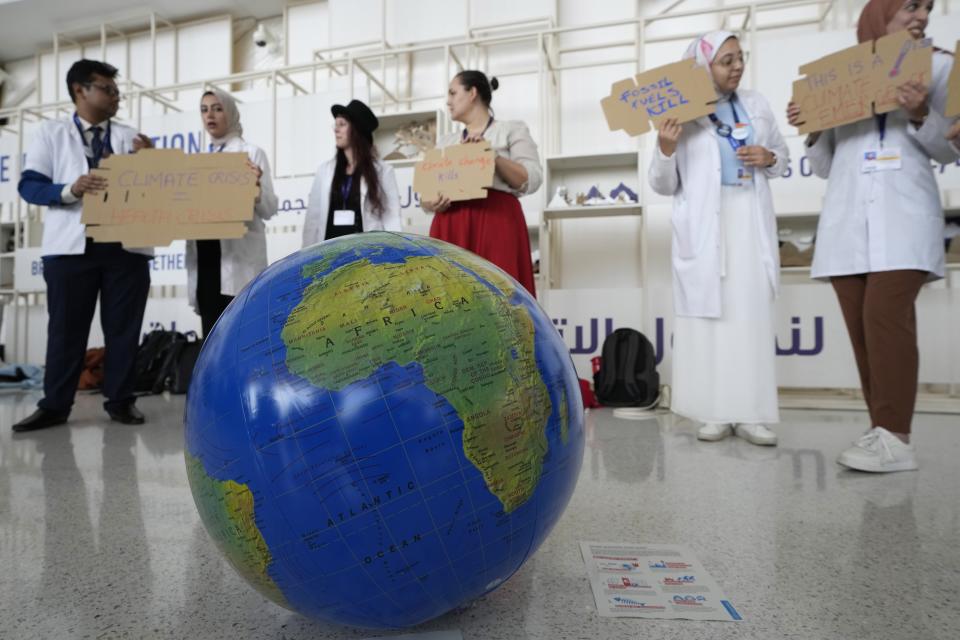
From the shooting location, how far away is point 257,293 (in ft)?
2.70

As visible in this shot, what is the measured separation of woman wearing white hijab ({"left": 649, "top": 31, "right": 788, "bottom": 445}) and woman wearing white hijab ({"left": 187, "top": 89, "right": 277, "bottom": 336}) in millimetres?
1913

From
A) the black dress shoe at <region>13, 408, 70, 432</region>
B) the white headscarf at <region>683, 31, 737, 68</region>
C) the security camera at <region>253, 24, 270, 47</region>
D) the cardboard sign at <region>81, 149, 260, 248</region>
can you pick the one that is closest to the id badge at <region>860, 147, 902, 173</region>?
the white headscarf at <region>683, 31, 737, 68</region>

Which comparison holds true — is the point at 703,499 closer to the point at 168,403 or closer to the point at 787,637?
the point at 787,637

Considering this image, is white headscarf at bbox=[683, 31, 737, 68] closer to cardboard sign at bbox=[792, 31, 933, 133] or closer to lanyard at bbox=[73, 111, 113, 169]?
cardboard sign at bbox=[792, 31, 933, 133]

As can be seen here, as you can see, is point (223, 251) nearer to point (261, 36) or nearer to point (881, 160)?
point (881, 160)

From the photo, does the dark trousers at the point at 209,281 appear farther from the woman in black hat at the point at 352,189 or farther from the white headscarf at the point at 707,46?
the white headscarf at the point at 707,46

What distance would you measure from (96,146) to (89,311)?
2.70 ft

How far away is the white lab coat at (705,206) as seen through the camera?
7.77ft

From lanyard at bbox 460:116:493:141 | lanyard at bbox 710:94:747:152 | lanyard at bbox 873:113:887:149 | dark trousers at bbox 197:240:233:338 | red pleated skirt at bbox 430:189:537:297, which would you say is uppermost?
lanyard at bbox 460:116:493:141

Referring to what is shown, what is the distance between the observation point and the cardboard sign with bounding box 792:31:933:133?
1821 millimetres

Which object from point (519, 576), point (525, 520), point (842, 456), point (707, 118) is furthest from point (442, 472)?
point (707, 118)

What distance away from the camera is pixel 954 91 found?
5.52 feet

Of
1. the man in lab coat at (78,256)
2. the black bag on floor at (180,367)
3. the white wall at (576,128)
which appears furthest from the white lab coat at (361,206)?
the black bag on floor at (180,367)

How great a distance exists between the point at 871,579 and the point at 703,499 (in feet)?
1.71
